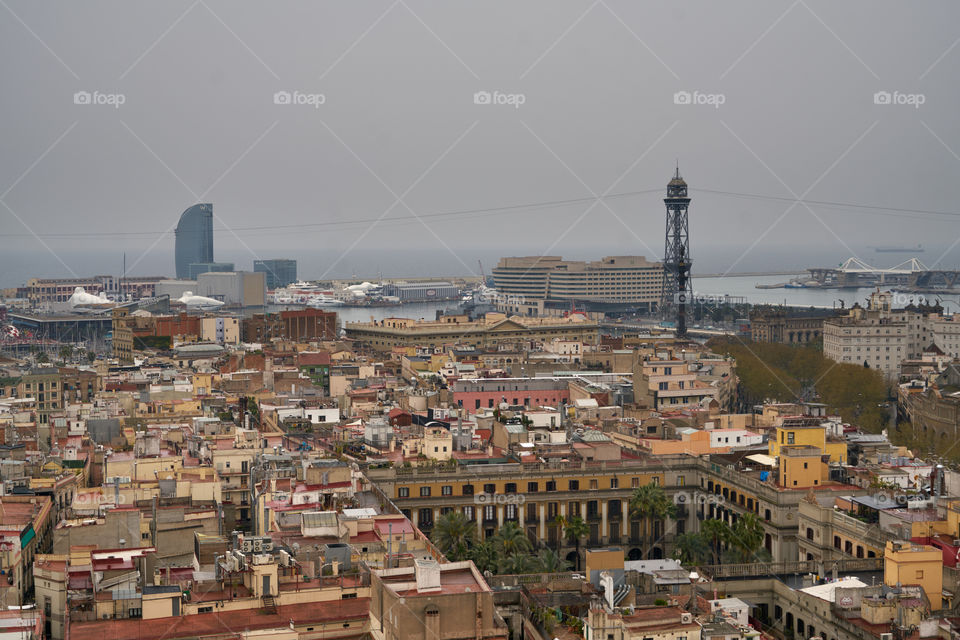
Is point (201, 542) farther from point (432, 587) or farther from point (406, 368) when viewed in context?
point (406, 368)

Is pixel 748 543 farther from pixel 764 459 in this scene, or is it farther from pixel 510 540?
pixel 764 459

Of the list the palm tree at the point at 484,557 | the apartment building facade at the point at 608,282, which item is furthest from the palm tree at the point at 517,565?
the apartment building facade at the point at 608,282

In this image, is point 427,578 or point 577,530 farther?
point 577,530

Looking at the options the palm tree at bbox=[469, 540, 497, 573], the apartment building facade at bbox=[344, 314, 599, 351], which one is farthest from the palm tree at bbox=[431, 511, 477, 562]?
the apartment building facade at bbox=[344, 314, 599, 351]

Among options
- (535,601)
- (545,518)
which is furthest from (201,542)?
(545,518)

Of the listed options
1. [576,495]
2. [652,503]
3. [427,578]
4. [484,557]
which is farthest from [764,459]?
[427,578]

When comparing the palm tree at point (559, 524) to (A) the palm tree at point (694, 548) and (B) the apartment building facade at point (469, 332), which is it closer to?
(A) the palm tree at point (694, 548)
